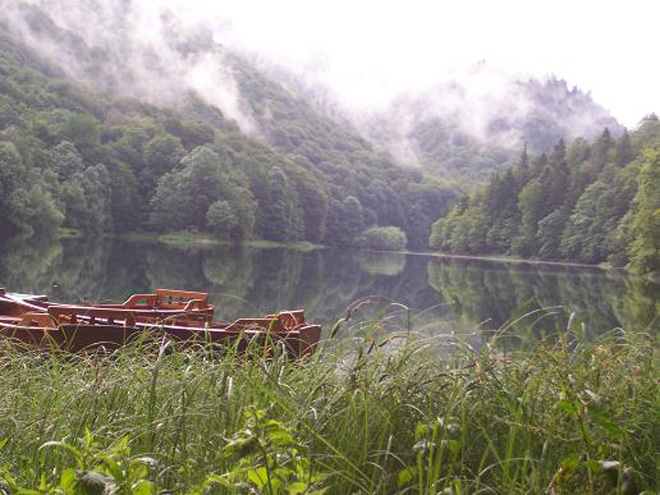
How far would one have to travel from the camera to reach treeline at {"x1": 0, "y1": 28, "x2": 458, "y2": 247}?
62.5 m

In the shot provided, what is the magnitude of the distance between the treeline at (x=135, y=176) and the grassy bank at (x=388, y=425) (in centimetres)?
5570

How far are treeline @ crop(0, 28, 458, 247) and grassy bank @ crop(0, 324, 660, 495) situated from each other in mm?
55702

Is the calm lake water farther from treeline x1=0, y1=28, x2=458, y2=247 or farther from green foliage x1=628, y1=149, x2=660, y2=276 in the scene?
treeline x1=0, y1=28, x2=458, y2=247

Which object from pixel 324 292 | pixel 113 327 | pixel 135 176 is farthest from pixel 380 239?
pixel 113 327

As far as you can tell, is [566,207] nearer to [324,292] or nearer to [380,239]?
[380,239]

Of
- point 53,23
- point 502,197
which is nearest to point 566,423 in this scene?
point 502,197

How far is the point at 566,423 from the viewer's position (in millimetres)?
3225

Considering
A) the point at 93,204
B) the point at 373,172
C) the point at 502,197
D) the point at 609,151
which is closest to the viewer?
the point at 93,204

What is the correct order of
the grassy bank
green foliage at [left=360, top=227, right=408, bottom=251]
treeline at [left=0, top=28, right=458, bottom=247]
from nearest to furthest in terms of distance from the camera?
the grassy bank, treeline at [left=0, top=28, right=458, bottom=247], green foliage at [left=360, top=227, right=408, bottom=251]

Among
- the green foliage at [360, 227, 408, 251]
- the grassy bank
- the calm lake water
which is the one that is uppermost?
the green foliage at [360, 227, 408, 251]

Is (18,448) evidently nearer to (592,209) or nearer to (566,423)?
(566,423)

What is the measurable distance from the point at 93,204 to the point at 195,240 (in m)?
14.7

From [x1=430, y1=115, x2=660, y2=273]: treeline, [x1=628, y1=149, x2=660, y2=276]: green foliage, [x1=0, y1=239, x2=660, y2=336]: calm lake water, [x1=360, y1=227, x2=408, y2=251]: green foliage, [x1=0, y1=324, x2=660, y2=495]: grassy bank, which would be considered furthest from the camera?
[x1=360, y1=227, x2=408, y2=251]: green foliage

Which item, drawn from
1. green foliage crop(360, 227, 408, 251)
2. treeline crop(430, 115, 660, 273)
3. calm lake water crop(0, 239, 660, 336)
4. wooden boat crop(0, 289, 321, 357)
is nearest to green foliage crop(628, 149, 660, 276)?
treeline crop(430, 115, 660, 273)
